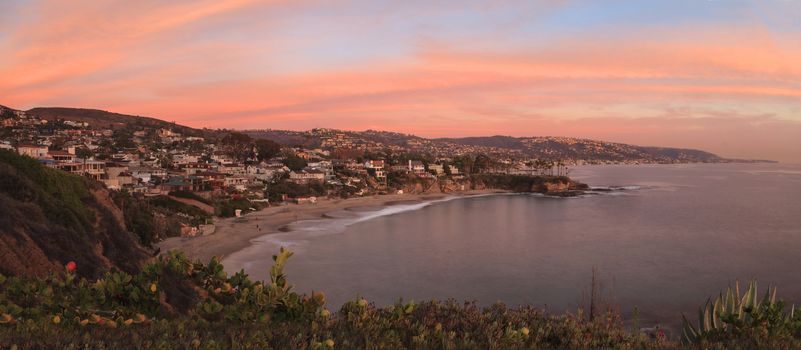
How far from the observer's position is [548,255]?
4109cm

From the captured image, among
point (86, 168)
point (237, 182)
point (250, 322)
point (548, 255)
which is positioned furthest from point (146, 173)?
point (250, 322)

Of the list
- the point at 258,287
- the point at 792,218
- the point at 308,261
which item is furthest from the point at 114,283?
the point at 792,218

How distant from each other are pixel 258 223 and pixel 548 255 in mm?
30212

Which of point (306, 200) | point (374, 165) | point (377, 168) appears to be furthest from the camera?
point (374, 165)

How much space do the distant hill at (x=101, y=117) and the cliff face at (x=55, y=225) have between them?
15125cm

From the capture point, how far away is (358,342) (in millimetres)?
4680

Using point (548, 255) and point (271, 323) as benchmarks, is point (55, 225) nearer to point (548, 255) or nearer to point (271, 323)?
point (271, 323)

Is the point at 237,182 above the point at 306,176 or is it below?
below

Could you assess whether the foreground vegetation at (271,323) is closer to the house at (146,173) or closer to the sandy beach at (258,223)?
the sandy beach at (258,223)

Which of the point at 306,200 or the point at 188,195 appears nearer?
the point at 188,195

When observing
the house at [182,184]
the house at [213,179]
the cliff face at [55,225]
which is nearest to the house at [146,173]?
the house at [182,184]

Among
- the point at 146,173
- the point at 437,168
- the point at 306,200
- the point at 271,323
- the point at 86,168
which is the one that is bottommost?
the point at 306,200

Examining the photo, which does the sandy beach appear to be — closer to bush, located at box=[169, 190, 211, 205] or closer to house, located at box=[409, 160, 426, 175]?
bush, located at box=[169, 190, 211, 205]

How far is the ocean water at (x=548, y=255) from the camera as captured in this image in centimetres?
2834
